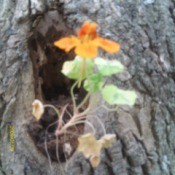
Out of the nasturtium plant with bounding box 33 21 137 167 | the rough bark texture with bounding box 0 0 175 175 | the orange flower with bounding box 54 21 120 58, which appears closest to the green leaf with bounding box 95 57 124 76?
the nasturtium plant with bounding box 33 21 137 167

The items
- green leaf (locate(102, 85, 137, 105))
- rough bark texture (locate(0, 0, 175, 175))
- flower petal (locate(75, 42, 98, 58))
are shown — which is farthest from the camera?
rough bark texture (locate(0, 0, 175, 175))

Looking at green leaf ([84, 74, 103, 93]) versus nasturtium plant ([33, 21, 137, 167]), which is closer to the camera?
nasturtium plant ([33, 21, 137, 167])

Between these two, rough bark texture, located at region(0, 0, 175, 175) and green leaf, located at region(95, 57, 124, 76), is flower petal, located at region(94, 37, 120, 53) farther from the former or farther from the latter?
rough bark texture, located at region(0, 0, 175, 175)

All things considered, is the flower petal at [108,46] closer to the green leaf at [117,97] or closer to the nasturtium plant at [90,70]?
the nasturtium plant at [90,70]

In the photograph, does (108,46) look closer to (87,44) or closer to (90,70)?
(87,44)

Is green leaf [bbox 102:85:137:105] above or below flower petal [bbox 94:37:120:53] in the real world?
below

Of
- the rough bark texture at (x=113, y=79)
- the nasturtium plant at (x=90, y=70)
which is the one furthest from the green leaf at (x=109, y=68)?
the rough bark texture at (x=113, y=79)

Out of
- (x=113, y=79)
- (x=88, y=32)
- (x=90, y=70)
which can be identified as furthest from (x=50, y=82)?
(x=88, y=32)
